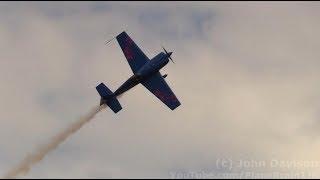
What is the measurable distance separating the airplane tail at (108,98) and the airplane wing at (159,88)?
5938 millimetres

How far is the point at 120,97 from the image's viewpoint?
83.5 metres

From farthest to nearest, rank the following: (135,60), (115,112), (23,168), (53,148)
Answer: (135,60)
(115,112)
(53,148)
(23,168)

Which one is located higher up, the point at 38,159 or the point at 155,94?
the point at 38,159

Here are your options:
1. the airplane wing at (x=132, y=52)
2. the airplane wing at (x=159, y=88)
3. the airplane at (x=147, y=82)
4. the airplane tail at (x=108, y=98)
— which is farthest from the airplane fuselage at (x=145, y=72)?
the airplane wing at (x=132, y=52)

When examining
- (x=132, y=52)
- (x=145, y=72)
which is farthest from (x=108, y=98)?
(x=132, y=52)

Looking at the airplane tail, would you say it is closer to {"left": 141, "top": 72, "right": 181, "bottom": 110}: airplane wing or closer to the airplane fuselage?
the airplane fuselage

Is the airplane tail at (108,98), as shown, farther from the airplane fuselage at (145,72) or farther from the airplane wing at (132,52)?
the airplane wing at (132,52)

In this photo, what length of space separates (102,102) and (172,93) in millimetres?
11455

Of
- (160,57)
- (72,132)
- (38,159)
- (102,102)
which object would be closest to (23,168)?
(38,159)

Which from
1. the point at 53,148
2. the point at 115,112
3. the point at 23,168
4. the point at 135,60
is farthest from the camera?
the point at 135,60

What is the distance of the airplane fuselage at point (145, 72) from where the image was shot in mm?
84375

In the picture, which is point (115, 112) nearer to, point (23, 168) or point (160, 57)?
point (160, 57)

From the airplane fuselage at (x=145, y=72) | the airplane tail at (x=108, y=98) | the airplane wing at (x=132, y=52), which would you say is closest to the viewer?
the airplane tail at (x=108, y=98)

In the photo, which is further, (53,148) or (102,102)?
(102,102)
